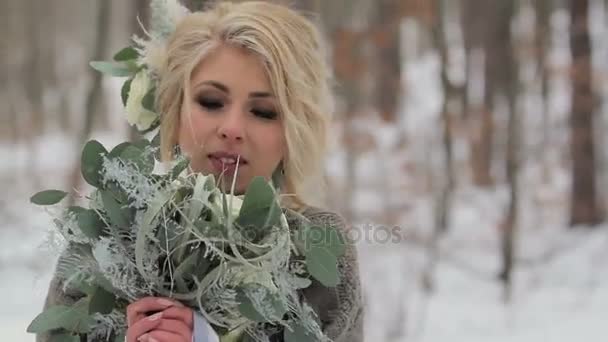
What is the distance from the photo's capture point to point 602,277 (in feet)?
13.2

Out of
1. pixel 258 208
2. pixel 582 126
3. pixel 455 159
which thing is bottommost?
pixel 455 159

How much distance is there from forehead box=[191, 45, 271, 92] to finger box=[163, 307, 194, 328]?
0.33 meters

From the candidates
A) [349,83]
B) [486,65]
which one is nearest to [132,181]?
[349,83]

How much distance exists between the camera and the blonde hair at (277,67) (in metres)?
1.04

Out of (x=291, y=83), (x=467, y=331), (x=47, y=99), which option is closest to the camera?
(x=291, y=83)

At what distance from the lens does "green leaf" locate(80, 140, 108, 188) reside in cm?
86

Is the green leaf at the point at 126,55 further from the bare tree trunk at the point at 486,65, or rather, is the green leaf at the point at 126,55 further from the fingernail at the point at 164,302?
the bare tree trunk at the point at 486,65

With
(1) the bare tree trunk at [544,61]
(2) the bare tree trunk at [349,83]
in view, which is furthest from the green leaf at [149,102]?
(1) the bare tree trunk at [544,61]

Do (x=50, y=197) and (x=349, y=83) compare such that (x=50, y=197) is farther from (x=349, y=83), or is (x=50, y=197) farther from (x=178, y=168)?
(x=349, y=83)

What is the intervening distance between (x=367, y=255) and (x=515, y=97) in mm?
1323

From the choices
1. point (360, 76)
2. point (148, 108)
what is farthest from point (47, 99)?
point (148, 108)

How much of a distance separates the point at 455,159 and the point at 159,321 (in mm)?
3571

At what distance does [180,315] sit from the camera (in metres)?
0.82

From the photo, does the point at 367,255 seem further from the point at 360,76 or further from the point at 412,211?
the point at 360,76
